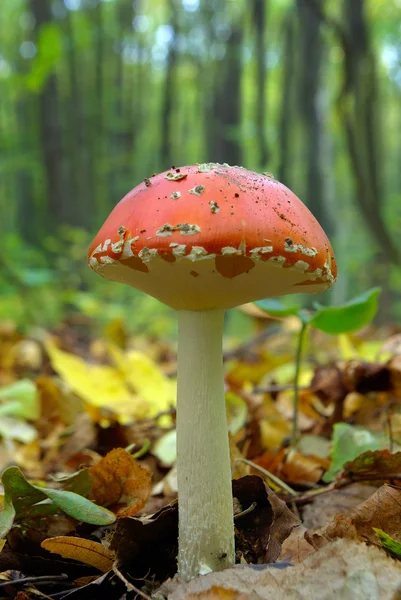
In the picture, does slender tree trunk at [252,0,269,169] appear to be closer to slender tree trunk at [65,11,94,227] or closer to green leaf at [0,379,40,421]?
slender tree trunk at [65,11,94,227]

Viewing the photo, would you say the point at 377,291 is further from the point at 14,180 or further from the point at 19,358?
the point at 14,180

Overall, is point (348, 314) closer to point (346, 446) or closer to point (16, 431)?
point (346, 446)

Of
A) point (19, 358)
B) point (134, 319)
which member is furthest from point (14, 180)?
point (19, 358)

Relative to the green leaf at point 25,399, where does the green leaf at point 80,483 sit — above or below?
above

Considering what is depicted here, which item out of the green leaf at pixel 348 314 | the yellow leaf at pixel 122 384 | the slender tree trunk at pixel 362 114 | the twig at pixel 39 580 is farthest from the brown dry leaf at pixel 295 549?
the slender tree trunk at pixel 362 114

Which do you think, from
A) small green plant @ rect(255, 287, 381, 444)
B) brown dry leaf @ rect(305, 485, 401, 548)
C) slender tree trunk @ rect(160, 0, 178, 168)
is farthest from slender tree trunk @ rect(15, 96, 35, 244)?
brown dry leaf @ rect(305, 485, 401, 548)

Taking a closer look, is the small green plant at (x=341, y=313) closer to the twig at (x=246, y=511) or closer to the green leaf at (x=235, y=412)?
the green leaf at (x=235, y=412)
